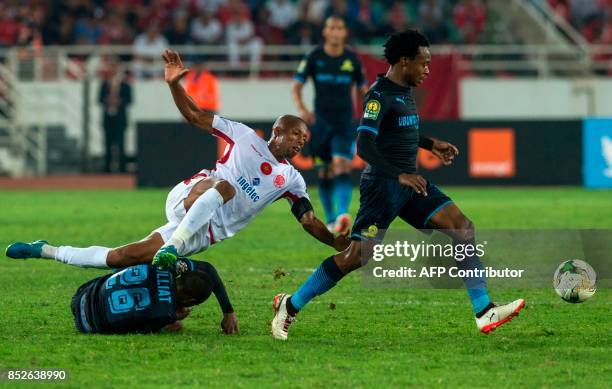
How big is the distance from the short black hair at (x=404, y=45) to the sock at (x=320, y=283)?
136 centimetres

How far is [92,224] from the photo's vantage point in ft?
53.5

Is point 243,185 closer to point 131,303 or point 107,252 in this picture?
point 107,252

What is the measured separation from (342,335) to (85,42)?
21.6m

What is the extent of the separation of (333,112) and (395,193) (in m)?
7.36

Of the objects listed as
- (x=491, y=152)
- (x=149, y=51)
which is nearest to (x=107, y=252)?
(x=491, y=152)

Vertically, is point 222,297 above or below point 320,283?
below

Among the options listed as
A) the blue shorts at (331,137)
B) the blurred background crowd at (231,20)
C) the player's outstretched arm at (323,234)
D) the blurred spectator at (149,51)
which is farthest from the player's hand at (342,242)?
the blurred background crowd at (231,20)

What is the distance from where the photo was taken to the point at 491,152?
2386cm

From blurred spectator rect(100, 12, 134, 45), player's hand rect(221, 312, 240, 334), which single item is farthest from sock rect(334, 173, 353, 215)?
blurred spectator rect(100, 12, 134, 45)

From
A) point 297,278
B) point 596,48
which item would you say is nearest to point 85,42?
point 596,48

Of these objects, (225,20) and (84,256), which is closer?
(84,256)

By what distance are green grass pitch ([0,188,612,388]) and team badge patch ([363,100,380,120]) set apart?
1.39 meters

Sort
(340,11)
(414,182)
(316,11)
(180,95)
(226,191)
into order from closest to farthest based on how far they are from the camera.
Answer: (414,182), (226,191), (180,95), (340,11), (316,11)

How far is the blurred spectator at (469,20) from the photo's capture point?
95.6ft
